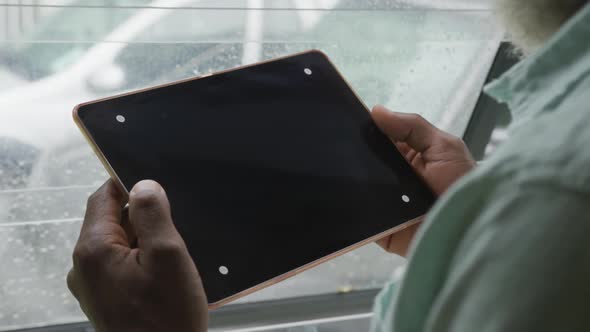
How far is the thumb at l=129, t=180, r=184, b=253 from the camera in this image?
644mm

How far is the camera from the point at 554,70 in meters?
0.44

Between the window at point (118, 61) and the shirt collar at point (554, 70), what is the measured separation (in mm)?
668

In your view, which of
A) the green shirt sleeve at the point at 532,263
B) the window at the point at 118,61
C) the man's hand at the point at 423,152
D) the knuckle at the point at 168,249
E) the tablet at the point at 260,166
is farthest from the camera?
the window at the point at 118,61

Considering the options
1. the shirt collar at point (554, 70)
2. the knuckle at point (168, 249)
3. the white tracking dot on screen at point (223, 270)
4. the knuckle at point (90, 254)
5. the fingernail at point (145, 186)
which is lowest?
the white tracking dot on screen at point (223, 270)

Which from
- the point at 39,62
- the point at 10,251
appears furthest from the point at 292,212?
the point at 10,251

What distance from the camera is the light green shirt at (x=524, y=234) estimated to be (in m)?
0.34

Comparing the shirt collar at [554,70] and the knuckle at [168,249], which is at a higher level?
the shirt collar at [554,70]

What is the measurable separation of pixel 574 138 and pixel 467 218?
0.08 m

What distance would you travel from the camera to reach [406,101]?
132 cm

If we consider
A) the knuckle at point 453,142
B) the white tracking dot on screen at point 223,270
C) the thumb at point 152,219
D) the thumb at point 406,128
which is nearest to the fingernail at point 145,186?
the thumb at point 152,219

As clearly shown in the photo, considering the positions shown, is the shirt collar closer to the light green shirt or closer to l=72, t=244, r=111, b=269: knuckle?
the light green shirt

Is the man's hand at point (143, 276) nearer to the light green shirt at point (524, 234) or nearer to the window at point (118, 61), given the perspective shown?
the light green shirt at point (524, 234)

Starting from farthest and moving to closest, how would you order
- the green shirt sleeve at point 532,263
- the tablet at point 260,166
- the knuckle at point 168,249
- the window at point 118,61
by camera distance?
the window at point 118,61, the tablet at point 260,166, the knuckle at point 168,249, the green shirt sleeve at point 532,263

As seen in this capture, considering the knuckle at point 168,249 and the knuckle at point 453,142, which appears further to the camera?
the knuckle at point 453,142
